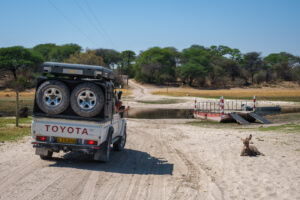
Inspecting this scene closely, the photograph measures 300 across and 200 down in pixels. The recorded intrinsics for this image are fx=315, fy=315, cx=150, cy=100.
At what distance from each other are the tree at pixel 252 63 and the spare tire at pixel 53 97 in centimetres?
11203

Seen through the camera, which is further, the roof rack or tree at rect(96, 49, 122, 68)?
tree at rect(96, 49, 122, 68)

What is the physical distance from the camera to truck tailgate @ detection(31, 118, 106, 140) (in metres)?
8.70

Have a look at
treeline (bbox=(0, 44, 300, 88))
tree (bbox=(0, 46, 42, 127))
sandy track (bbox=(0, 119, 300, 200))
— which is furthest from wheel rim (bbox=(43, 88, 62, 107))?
treeline (bbox=(0, 44, 300, 88))

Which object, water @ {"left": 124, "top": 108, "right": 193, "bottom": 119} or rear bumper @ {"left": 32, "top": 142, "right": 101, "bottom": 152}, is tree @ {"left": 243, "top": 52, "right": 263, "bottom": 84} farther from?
rear bumper @ {"left": 32, "top": 142, "right": 101, "bottom": 152}

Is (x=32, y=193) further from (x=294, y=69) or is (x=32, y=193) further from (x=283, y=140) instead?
(x=294, y=69)

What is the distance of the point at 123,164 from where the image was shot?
9.68 meters

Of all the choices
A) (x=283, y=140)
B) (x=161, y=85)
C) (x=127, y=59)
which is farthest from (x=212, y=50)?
(x=283, y=140)

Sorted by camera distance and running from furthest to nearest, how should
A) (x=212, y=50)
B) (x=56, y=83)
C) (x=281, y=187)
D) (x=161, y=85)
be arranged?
1. (x=212, y=50)
2. (x=161, y=85)
3. (x=56, y=83)
4. (x=281, y=187)

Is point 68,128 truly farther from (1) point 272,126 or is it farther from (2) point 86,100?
(1) point 272,126

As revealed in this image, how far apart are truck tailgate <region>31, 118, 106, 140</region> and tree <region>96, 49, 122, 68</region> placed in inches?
4660

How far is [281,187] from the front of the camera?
22.6ft

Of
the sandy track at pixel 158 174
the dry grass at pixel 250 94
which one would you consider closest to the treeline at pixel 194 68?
the dry grass at pixel 250 94

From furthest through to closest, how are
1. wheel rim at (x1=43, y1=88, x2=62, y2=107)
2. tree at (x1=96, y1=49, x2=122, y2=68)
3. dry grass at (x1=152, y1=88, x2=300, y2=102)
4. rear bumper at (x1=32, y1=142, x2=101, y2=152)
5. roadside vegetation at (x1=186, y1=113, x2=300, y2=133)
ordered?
1. tree at (x1=96, y1=49, x2=122, y2=68)
2. dry grass at (x1=152, y1=88, x2=300, y2=102)
3. roadside vegetation at (x1=186, y1=113, x2=300, y2=133)
4. wheel rim at (x1=43, y1=88, x2=62, y2=107)
5. rear bumper at (x1=32, y1=142, x2=101, y2=152)

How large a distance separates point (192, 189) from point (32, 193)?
3.43 metres
